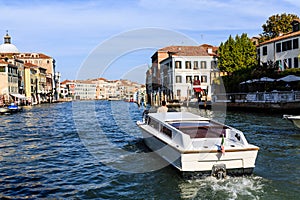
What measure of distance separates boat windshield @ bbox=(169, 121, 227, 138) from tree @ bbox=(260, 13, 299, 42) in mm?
40732

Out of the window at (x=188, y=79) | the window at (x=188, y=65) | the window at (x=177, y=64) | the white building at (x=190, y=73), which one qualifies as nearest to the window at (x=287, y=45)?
the white building at (x=190, y=73)

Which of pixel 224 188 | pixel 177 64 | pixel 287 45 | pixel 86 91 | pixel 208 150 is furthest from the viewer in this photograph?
pixel 86 91

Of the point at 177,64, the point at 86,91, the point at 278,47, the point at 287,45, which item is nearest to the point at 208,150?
the point at 287,45

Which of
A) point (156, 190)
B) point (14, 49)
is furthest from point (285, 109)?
point (14, 49)

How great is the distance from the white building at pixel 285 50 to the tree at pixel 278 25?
7294 millimetres

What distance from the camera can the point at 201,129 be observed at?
999 cm

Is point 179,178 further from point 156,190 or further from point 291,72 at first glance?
point 291,72

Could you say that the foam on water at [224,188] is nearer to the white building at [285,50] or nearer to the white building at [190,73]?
the white building at [285,50]

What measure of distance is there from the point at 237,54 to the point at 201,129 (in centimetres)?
3896

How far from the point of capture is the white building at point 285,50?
35.8 meters

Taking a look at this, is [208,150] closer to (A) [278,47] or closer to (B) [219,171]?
(B) [219,171]

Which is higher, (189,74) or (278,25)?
(278,25)

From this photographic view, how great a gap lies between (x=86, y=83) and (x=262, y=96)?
144m

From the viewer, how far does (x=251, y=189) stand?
749 centimetres
